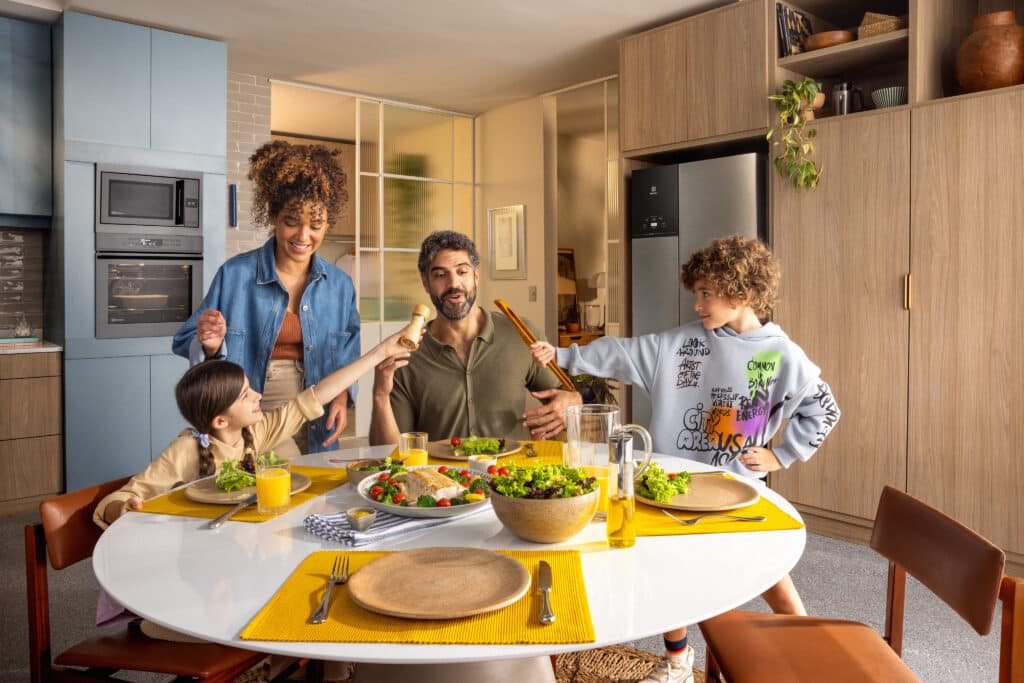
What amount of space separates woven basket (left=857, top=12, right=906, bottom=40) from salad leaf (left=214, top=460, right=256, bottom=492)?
3.28m

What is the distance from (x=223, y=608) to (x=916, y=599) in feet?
8.73

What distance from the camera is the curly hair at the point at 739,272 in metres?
2.28

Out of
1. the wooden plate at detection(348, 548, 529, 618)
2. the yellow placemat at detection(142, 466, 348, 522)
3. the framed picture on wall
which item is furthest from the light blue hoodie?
the framed picture on wall

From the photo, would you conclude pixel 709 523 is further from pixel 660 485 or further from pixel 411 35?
pixel 411 35

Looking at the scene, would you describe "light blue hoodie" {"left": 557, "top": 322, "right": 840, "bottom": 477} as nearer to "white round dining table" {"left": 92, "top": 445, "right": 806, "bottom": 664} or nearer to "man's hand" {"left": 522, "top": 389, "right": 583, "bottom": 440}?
"man's hand" {"left": 522, "top": 389, "right": 583, "bottom": 440}

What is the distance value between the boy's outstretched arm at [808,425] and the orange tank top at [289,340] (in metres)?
1.64

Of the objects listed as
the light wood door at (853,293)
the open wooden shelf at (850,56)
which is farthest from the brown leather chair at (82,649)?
the open wooden shelf at (850,56)

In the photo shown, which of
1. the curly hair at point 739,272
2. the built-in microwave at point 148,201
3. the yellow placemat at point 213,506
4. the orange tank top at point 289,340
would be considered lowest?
the yellow placemat at point 213,506

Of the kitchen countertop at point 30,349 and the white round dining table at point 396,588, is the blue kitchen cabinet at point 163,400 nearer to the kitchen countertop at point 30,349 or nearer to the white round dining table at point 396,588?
the kitchen countertop at point 30,349

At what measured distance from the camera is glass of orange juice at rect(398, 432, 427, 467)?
1.72m

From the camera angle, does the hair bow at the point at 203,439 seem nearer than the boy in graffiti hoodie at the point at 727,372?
Yes

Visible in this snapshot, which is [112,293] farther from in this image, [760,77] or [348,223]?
[760,77]

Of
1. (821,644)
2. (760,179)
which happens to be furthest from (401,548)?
(760,179)

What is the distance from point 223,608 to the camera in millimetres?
986
